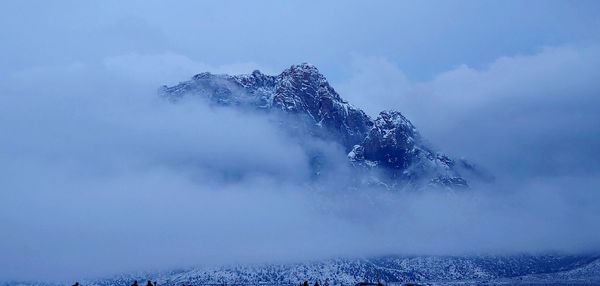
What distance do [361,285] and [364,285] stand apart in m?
1.28

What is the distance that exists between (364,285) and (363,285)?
428 mm

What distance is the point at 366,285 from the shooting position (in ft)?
481

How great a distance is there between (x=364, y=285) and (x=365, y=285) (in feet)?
1.07

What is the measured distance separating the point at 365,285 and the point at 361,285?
63.2 inches

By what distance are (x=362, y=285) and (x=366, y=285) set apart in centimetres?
216

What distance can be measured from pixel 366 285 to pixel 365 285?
78 cm

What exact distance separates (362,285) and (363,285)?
661 millimetres

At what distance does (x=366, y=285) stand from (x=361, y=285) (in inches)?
93.0

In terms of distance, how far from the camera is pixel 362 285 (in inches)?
5846

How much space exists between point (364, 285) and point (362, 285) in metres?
1.08

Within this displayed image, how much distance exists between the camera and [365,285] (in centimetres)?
14725

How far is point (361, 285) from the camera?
148625 mm

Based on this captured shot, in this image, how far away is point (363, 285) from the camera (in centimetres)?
14788
